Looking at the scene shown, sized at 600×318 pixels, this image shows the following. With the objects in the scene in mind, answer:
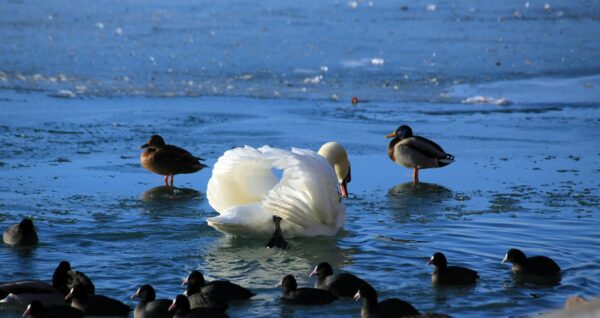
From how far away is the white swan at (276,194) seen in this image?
7.66 metres

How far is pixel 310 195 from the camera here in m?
7.69

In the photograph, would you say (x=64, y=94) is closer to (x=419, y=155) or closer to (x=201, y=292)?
(x=419, y=155)

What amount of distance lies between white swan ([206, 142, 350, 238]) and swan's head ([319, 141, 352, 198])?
3.07 feet

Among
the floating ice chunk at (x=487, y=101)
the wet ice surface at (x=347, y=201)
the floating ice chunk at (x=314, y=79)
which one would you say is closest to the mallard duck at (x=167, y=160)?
the wet ice surface at (x=347, y=201)

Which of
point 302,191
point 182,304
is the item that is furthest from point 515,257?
point 182,304

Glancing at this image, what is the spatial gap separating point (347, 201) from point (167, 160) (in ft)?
6.04

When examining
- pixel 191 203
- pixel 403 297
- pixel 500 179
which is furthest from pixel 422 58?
pixel 403 297

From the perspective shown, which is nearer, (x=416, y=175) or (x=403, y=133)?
A: (x=416, y=175)

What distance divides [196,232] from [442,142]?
4.54 metres

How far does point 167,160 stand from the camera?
989 centimetres

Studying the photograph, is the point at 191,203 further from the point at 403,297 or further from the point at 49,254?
the point at 403,297

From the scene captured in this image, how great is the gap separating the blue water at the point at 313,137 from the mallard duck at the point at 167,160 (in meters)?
0.19

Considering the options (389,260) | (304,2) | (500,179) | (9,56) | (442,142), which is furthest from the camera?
(304,2)

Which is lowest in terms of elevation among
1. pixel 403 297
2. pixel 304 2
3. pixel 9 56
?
pixel 403 297
